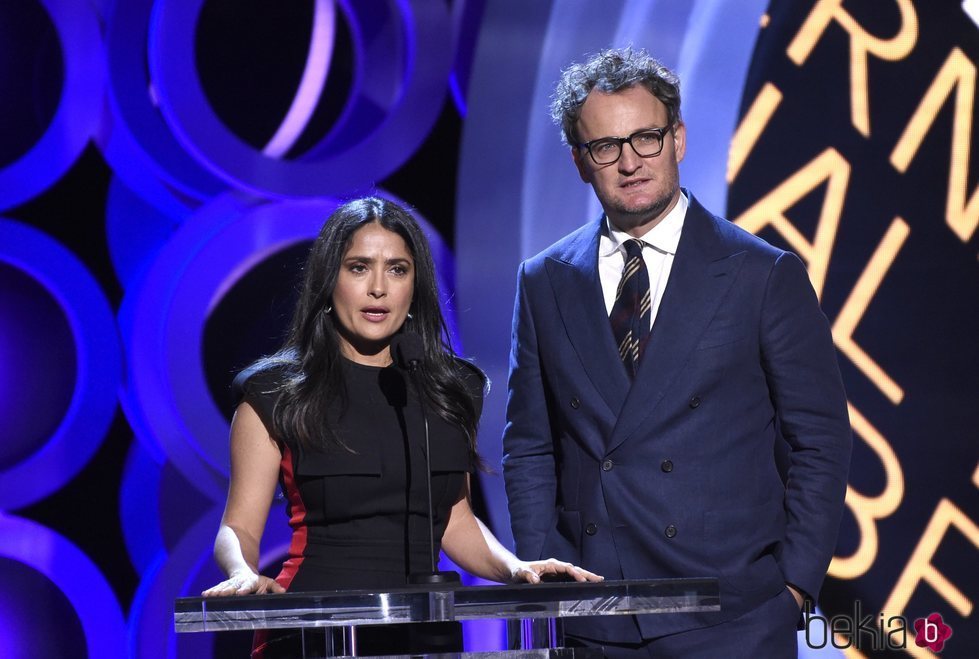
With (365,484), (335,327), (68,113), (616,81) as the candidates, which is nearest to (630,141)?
(616,81)

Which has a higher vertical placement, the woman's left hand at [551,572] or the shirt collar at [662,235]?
the shirt collar at [662,235]

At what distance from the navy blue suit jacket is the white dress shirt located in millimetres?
36

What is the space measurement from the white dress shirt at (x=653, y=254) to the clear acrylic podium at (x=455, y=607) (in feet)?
3.19

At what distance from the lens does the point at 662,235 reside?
2602 mm

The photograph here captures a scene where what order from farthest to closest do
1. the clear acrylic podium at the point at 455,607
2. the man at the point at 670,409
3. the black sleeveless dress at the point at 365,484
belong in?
the man at the point at 670,409 → the black sleeveless dress at the point at 365,484 → the clear acrylic podium at the point at 455,607

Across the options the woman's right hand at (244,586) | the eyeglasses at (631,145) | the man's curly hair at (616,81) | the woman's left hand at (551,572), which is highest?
the man's curly hair at (616,81)

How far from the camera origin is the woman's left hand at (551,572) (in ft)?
6.46

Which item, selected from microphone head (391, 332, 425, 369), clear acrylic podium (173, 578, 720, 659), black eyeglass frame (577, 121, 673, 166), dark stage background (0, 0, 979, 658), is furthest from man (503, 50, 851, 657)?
dark stage background (0, 0, 979, 658)

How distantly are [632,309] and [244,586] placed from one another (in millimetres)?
1103

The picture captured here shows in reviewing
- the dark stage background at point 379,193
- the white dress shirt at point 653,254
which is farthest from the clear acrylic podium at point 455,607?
the dark stage background at point 379,193

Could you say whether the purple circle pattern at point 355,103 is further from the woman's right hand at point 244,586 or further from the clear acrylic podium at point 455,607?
the clear acrylic podium at point 455,607

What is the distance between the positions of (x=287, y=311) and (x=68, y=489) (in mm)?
861

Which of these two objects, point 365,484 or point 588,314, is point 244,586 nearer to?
point 365,484

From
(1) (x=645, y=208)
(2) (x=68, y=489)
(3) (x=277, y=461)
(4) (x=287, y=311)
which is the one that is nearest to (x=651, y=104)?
(1) (x=645, y=208)
